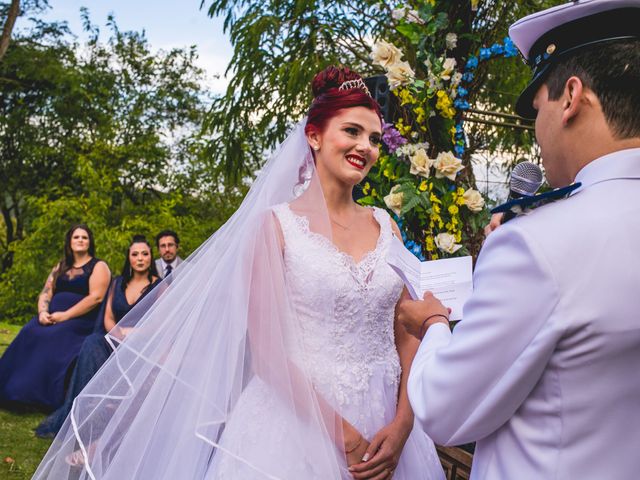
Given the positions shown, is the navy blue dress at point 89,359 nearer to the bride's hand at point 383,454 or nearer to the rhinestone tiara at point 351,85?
the rhinestone tiara at point 351,85

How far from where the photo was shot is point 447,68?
12.1 feet

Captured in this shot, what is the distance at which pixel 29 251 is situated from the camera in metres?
12.2

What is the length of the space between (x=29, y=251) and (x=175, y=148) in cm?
535

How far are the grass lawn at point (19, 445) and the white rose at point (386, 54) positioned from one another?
12.8 feet

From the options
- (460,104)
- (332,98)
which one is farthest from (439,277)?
(460,104)

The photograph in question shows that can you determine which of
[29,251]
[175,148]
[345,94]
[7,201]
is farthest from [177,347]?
[7,201]

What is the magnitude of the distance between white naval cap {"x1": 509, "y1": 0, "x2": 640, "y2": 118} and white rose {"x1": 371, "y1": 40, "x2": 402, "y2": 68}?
89.8 inches

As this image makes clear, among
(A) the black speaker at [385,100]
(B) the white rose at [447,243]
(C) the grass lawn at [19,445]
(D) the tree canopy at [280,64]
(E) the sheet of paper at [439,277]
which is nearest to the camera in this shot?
(E) the sheet of paper at [439,277]

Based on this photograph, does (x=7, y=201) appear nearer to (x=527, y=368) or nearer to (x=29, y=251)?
(x=29, y=251)

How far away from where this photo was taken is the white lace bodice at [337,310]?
7.77 ft

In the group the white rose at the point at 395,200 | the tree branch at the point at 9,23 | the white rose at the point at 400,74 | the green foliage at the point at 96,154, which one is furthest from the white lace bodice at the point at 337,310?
the tree branch at the point at 9,23

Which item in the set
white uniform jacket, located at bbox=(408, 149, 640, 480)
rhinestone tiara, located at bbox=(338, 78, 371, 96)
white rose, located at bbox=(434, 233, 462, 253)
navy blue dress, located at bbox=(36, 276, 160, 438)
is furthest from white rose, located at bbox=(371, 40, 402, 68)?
navy blue dress, located at bbox=(36, 276, 160, 438)

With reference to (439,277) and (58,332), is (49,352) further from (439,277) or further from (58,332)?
(439,277)

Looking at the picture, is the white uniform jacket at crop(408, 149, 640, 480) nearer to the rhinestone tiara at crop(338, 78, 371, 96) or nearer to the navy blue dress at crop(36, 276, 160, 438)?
the rhinestone tiara at crop(338, 78, 371, 96)
